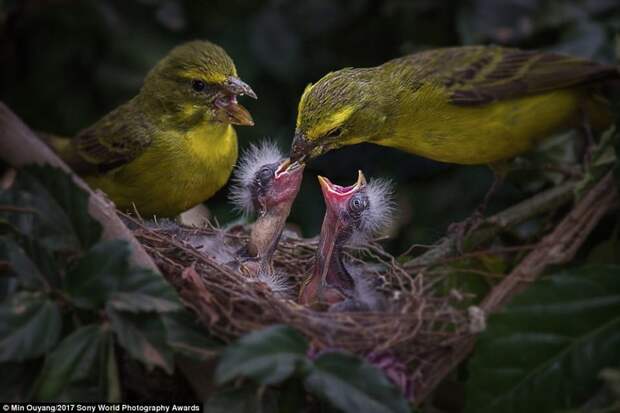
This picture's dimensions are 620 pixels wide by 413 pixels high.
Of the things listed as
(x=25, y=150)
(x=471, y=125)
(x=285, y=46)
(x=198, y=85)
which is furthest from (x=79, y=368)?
(x=285, y=46)

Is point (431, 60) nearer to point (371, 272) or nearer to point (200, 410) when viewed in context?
point (371, 272)

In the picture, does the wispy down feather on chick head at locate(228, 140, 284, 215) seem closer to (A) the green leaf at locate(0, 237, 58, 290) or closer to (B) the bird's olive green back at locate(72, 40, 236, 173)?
(B) the bird's olive green back at locate(72, 40, 236, 173)

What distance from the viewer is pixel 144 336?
229 cm

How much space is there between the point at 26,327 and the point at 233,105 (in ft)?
6.68

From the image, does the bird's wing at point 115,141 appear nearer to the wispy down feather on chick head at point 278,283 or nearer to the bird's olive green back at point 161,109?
the bird's olive green back at point 161,109

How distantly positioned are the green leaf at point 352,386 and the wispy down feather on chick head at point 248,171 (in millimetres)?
1876

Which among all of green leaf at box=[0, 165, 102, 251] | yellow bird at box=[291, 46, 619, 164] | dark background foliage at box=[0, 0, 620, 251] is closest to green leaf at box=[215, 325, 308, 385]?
green leaf at box=[0, 165, 102, 251]

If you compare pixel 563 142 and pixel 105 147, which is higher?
pixel 105 147

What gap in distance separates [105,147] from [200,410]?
6.99ft

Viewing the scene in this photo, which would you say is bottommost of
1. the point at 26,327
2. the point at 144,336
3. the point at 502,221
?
the point at 502,221

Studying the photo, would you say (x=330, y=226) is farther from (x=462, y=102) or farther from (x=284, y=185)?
(x=462, y=102)

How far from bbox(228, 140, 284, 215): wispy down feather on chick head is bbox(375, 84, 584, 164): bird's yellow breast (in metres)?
0.51

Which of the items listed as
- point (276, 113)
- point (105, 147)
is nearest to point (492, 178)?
point (276, 113)

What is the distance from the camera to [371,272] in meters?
3.70
